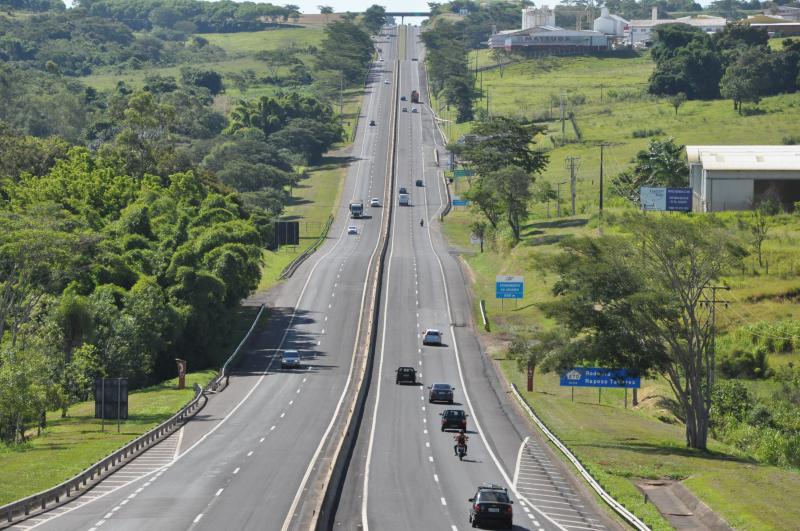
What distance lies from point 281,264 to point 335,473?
86.5m

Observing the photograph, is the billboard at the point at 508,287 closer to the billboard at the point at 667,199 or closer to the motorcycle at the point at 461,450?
the billboard at the point at 667,199

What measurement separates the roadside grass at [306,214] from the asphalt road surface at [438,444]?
1531 centimetres

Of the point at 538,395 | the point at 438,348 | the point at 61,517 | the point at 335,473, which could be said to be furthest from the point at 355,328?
the point at 61,517

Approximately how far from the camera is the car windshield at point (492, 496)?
148 feet

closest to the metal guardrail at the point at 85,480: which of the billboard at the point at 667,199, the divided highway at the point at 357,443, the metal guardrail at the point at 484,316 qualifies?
the divided highway at the point at 357,443

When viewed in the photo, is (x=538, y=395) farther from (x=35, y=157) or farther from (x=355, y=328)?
(x=35, y=157)

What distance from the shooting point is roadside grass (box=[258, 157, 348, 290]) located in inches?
5340

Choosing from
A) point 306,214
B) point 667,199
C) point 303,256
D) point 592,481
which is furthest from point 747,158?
point 592,481

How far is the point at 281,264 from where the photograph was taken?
138625 mm

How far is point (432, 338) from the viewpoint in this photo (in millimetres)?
100500

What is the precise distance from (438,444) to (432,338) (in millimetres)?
35591

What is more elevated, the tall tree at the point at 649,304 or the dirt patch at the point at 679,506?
the tall tree at the point at 649,304

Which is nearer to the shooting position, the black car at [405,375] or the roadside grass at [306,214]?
the black car at [405,375]

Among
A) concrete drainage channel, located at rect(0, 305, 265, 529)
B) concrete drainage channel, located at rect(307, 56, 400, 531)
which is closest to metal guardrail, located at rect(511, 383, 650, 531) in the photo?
concrete drainage channel, located at rect(307, 56, 400, 531)
